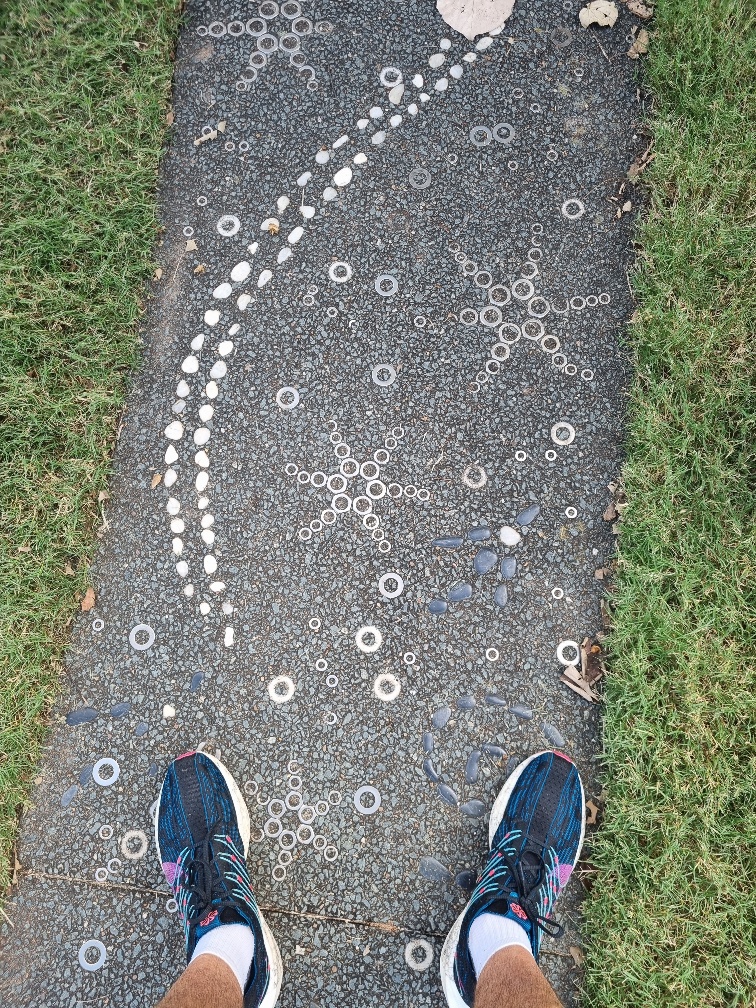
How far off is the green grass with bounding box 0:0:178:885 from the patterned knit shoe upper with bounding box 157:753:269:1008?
50 cm

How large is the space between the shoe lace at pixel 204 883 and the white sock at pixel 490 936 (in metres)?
0.69

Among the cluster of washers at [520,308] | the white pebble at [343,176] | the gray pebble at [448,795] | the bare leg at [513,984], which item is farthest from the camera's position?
the white pebble at [343,176]

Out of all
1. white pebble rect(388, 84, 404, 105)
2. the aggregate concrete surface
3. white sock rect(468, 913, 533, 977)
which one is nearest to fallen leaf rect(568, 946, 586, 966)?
the aggregate concrete surface

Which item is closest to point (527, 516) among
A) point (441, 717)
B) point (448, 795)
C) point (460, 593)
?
point (460, 593)

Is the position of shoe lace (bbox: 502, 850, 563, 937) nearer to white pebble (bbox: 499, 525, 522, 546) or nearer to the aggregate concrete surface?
the aggregate concrete surface

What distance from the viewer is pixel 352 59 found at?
246 centimetres

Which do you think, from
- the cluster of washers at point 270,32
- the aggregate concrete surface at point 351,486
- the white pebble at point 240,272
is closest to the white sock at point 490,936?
the aggregate concrete surface at point 351,486

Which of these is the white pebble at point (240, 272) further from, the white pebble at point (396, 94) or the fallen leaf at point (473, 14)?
the fallen leaf at point (473, 14)

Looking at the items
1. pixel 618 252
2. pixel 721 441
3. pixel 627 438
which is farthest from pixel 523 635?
pixel 618 252

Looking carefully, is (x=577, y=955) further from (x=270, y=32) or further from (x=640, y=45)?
(x=270, y=32)

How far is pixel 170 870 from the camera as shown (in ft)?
6.55

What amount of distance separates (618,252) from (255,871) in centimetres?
235

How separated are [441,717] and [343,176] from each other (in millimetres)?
1897

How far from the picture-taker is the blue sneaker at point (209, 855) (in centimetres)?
189
